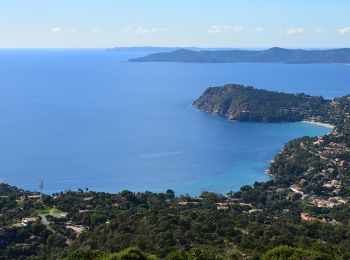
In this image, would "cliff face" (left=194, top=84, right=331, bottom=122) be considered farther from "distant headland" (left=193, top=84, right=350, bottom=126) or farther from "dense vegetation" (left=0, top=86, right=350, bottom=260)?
"dense vegetation" (left=0, top=86, right=350, bottom=260)

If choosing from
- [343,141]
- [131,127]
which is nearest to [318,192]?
[343,141]

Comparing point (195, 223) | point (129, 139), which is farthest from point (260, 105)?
point (195, 223)

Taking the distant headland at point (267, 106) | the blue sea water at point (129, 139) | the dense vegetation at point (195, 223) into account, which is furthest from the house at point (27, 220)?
the distant headland at point (267, 106)

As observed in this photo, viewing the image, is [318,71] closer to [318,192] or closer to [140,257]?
[318,192]

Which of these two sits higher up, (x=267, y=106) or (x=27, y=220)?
(x=267, y=106)

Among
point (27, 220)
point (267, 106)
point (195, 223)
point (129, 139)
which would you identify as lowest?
point (129, 139)

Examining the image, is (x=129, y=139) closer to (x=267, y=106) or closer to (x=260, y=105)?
(x=260, y=105)
